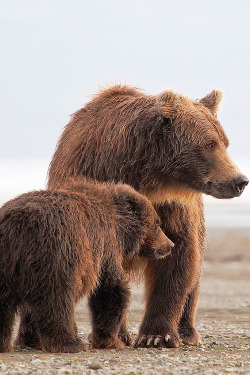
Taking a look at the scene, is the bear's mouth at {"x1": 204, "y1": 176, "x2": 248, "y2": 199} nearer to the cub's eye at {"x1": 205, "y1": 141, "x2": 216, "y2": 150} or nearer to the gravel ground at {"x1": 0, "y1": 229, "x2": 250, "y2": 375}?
the cub's eye at {"x1": 205, "y1": 141, "x2": 216, "y2": 150}

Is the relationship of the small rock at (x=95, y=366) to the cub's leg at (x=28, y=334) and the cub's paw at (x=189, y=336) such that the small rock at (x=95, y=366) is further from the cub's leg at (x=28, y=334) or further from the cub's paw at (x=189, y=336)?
the cub's paw at (x=189, y=336)

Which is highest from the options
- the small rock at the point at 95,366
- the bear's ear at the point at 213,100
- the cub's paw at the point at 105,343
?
the bear's ear at the point at 213,100

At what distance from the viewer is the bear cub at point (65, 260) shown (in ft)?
23.9

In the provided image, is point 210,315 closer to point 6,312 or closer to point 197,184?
point 197,184

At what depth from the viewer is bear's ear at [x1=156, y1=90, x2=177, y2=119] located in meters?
8.66

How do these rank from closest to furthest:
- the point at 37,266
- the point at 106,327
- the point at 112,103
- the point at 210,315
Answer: the point at 37,266 → the point at 106,327 → the point at 112,103 → the point at 210,315

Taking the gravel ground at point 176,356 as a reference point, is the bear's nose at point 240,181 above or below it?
above

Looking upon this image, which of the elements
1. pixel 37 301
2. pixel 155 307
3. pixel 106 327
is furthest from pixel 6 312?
pixel 155 307

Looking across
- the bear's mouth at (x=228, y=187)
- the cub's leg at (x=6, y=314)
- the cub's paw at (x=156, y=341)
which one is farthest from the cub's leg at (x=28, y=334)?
the bear's mouth at (x=228, y=187)

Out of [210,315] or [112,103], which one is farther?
[210,315]

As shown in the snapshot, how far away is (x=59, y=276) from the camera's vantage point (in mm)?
7273

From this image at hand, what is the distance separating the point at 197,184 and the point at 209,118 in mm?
686

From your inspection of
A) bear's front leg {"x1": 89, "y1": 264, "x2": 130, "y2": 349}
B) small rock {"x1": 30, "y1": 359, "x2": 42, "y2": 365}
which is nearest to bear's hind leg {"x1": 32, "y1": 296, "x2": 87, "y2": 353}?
small rock {"x1": 30, "y1": 359, "x2": 42, "y2": 365}

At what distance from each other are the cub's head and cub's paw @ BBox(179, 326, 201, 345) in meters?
1.44
